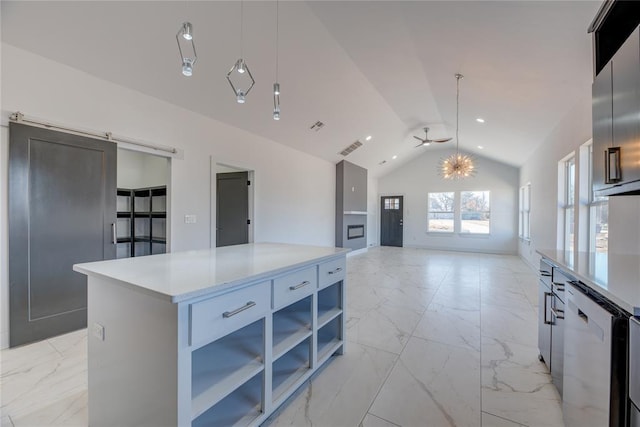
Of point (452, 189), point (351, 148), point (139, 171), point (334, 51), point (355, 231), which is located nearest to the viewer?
point (334, 51)

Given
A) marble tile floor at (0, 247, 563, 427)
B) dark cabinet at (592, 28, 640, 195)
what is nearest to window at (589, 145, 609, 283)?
marble tile floor at (0, 247, 563, 427)

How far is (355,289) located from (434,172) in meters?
6.31

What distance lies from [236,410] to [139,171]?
561cm

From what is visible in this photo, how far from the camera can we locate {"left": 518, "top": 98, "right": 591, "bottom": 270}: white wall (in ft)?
10.6

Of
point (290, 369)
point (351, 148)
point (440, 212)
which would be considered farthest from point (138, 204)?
point (440, 212)

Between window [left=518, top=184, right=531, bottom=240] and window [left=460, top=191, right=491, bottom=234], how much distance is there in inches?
33.1

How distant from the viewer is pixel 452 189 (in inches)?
348

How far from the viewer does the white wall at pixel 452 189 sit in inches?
319

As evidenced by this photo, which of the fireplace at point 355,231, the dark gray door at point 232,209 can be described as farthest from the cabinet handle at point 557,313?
the fireplace at point 355,231

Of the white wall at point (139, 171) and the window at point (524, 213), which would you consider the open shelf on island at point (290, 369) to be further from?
the window at point (524, 213)

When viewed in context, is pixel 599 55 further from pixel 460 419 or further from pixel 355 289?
pixel 355 289

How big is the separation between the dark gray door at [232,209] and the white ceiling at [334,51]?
39.1 inches

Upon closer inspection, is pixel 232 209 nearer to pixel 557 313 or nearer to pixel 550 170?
pixel 557 313

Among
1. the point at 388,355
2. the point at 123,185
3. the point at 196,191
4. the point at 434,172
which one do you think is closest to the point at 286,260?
the point at 388,355
